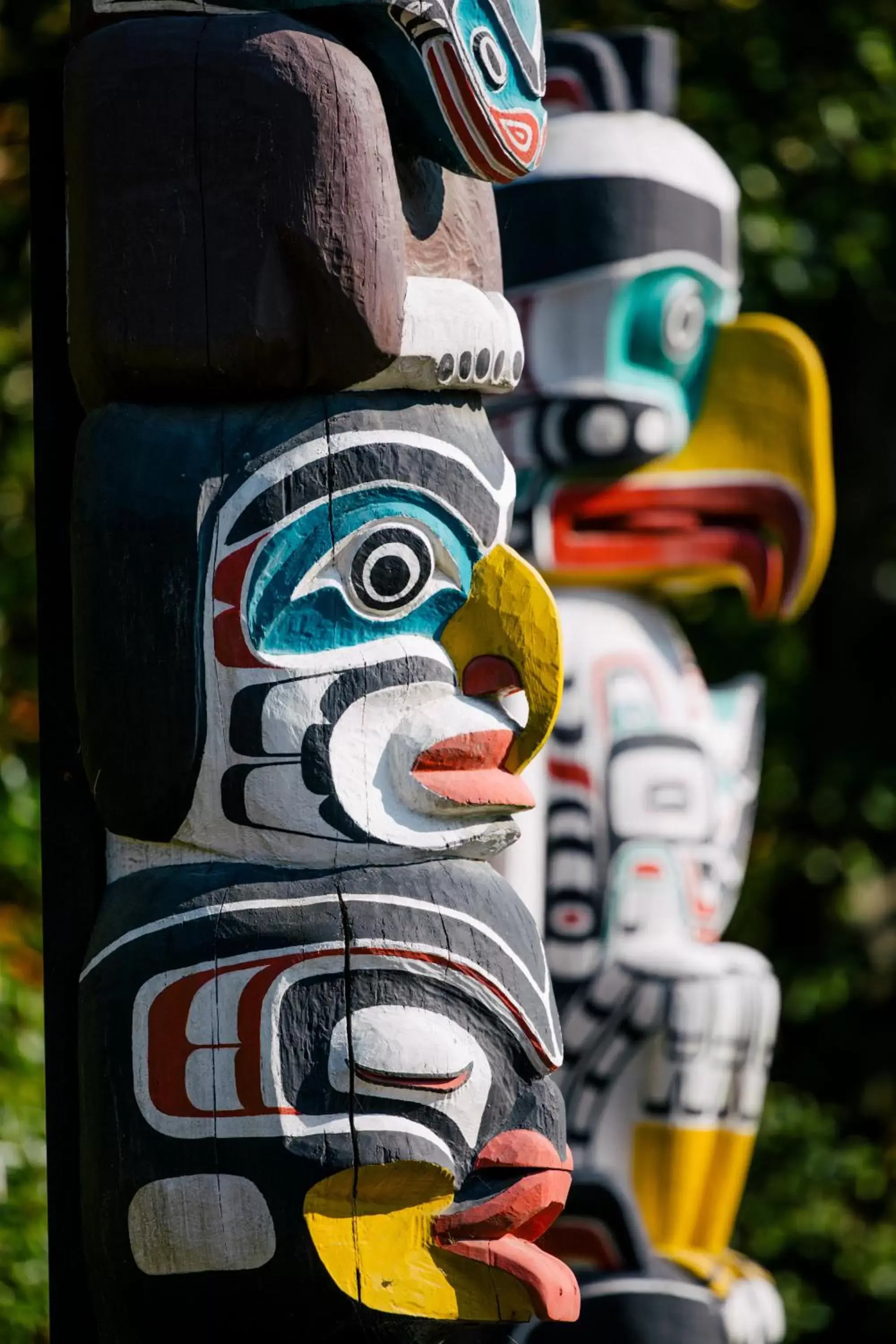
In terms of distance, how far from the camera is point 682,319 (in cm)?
504

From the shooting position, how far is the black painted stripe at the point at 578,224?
490 centimetres

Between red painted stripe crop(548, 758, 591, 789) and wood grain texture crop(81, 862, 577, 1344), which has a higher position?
wood grain texture crop(81, 862, 577, 1344)

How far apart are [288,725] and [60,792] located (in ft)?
1.36

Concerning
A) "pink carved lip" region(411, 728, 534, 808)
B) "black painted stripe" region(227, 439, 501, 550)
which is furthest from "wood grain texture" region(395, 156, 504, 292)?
"pink carved lip" region(411, 728, 534, 808)

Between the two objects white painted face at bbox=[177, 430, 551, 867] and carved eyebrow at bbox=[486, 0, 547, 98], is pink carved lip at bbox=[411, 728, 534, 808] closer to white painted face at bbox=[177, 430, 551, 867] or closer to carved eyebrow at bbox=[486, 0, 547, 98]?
white painted face at bbox=[177, 430, 551, 867]

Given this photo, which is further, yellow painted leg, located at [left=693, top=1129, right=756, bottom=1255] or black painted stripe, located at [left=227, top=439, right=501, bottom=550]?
yellow painted leg, located at [left=693, top=1129, right=756, bottom=1255]

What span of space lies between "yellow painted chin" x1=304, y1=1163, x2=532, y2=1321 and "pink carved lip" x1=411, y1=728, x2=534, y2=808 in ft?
1.51

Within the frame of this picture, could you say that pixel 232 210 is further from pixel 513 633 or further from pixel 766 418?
pixel 766 418

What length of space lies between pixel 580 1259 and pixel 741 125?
360cm

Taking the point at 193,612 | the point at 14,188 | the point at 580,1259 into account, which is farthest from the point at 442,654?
the point at 14,188

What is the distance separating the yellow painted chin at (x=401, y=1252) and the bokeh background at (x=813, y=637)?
8.82 feet

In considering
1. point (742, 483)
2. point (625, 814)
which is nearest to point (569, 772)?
point (625, 814)

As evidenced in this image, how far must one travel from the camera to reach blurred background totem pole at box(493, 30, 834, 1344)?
476 centimetres

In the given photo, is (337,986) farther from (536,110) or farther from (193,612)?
(536,110)
